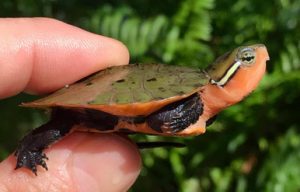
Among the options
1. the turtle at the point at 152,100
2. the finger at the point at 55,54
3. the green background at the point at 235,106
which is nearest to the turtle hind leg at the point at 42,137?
the turtle at the point at 152,100

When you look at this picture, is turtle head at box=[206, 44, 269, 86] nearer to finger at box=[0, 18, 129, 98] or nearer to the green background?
finger at box=[0, 18, 129, 98]

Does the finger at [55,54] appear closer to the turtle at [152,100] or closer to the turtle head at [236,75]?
the turtle at [152,100]

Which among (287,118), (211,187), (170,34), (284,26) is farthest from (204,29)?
(211,187)

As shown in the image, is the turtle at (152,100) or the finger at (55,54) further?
the finger at (55,54)

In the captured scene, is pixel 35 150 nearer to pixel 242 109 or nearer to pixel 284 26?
pixel 242 109

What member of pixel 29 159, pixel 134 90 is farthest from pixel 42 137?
pixel 134 90

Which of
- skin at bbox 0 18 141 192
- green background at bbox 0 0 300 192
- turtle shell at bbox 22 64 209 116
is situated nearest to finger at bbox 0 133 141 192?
skin at bbox 0 18 141 192

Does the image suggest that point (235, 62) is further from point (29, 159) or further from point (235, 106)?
point (235, 106)
